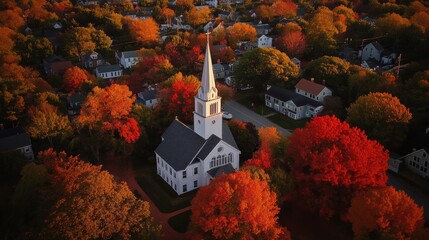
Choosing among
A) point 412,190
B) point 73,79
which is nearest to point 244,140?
point 412,190

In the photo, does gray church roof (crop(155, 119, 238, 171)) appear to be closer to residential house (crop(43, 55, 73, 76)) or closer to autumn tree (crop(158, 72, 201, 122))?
autumn tree (crop(158, 72, 201, 122))

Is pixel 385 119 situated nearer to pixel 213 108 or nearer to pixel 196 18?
pixel 213 108

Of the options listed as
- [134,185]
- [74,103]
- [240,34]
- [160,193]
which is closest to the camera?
[160,193]

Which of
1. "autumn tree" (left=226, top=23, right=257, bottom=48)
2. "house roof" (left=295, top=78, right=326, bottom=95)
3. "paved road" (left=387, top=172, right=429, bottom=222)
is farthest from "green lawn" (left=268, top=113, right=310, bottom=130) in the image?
"autumn tree" (left=226, top=23, right=257, bottom=48)

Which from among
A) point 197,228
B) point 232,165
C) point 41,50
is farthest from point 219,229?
point 41,50

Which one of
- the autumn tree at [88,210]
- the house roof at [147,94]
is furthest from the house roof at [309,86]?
the autumn tree at [88,210]

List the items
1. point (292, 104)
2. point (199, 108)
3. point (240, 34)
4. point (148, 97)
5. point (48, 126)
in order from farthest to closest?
point (240, 34), point (148, 97), point (292, 104), point (48, 126), point (199, 108)
